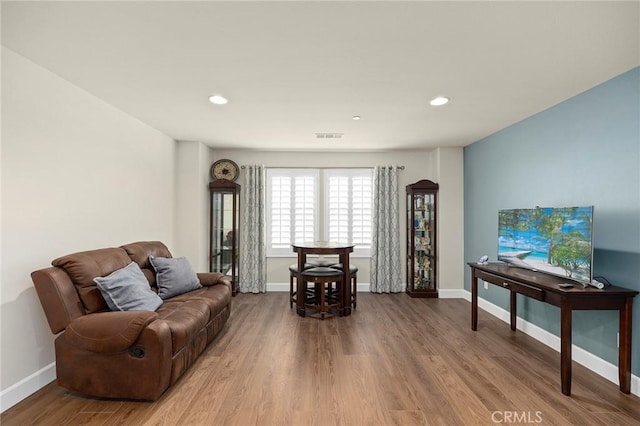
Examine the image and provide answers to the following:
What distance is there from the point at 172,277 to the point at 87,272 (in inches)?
36.6

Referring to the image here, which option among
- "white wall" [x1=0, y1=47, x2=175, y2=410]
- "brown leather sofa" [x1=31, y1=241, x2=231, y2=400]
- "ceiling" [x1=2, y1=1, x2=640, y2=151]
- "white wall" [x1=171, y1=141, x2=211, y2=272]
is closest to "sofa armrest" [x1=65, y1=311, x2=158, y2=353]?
"brown leather sofa" [x1=31, y1=241, x2=231, y2=400]

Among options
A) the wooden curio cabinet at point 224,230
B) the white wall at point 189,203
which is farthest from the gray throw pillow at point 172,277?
the wooden curio cabinet at point 224,230

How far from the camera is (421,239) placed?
5266 mm

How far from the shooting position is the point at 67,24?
1816mm

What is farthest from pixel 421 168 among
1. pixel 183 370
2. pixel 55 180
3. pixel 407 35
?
pixel 55 180

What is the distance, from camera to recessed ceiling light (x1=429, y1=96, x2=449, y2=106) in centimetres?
293

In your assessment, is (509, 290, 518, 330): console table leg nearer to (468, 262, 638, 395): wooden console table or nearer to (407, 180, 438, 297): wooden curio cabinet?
(468, 262, 638, 395): wooden console table

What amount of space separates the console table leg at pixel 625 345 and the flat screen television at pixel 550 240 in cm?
31

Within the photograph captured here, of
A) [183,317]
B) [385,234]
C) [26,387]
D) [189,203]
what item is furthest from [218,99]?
[385,234]

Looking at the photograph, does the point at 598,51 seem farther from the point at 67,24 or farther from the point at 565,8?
the point at 67,24

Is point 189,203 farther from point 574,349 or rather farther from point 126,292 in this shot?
point 574,349

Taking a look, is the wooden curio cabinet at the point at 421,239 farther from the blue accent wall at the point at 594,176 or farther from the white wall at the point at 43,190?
the white wall at the point at 43,190

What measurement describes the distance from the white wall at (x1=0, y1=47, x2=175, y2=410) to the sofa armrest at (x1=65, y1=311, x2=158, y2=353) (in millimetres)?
441

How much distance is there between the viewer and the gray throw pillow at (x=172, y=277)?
324 centimetres
